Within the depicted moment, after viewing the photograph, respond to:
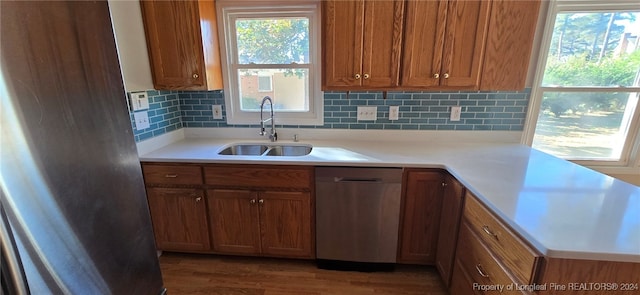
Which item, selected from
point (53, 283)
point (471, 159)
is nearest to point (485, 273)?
point (471, 159)

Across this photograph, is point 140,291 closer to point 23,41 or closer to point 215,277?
point 23,41

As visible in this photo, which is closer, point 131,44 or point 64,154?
point 64,154

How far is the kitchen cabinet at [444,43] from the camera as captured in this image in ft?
5.66

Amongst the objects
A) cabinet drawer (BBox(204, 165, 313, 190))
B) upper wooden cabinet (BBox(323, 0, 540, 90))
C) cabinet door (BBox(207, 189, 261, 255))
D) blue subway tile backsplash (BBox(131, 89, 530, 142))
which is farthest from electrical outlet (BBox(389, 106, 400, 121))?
cabinet door (BBox(207, 189, 261, 255))

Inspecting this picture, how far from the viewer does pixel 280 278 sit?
1.96 m

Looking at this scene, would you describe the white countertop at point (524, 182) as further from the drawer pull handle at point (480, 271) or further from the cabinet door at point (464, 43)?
the cabinet door at point (464, 43)

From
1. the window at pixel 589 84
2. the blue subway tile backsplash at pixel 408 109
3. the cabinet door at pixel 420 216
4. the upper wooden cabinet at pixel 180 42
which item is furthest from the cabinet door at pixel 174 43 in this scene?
the window at pixel 589 84

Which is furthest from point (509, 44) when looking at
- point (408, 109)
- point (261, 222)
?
point (261, 222)

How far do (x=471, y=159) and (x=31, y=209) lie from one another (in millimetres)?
1986

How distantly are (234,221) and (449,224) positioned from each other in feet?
4.65

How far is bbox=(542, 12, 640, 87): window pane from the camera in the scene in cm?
192

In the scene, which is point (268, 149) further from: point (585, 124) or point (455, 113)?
point (585, 124)

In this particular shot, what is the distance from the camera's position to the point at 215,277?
197 centimetres

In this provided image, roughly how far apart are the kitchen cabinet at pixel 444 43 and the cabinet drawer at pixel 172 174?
1536 mm
